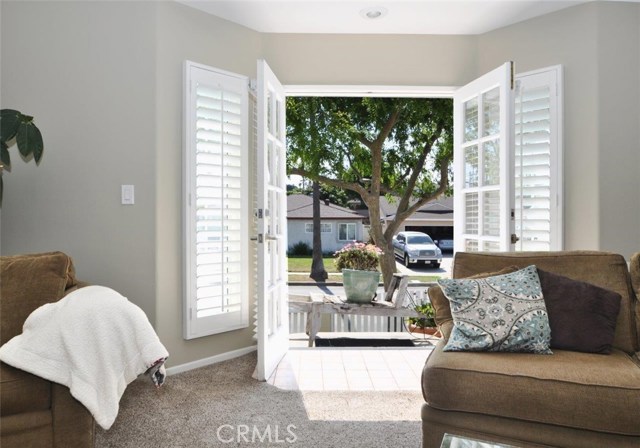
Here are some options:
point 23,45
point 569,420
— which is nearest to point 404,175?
point 23,45

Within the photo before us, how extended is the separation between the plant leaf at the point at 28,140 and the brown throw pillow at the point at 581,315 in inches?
107

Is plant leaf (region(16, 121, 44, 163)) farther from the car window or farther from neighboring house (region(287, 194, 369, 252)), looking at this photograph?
neighboring house (region(287, 194, 369, 252))

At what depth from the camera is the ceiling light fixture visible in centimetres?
327

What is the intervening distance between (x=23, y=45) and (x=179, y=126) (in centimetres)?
105

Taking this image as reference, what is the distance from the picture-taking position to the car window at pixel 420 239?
13732 millimetres

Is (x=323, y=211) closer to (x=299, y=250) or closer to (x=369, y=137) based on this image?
(x=299, y=250)

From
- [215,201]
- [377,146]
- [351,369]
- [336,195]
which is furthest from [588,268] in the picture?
[336,195]

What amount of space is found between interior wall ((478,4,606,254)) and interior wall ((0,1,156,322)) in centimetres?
277

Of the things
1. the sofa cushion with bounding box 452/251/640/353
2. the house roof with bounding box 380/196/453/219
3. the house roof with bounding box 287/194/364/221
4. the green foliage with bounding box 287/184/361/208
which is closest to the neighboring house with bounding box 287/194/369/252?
the house roof with bounding box 287/194/364/221

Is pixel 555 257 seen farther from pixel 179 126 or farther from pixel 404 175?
pixel 404 175

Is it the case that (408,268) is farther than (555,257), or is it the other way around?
(408,268)

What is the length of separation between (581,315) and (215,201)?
7.61 feet

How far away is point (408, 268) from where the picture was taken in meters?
13.6

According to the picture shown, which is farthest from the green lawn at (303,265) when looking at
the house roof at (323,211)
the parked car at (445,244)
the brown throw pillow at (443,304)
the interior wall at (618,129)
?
the brown throw pillow at (443,304)
